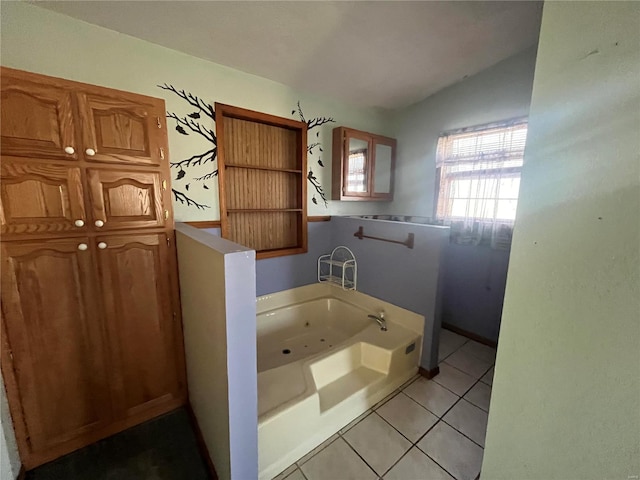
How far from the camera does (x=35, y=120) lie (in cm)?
107

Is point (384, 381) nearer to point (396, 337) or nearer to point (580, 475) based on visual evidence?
point (396, 337)

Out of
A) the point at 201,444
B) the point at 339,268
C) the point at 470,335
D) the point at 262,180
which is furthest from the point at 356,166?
the point at 201,444

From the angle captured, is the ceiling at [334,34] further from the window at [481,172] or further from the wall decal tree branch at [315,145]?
the window at [481,172]

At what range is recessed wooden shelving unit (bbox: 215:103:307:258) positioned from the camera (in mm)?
2037

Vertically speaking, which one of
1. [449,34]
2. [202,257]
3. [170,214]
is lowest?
[202,257]

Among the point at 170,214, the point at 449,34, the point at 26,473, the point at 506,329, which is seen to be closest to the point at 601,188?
the point at 506,329

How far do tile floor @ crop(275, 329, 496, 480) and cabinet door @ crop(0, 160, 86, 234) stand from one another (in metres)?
1.67

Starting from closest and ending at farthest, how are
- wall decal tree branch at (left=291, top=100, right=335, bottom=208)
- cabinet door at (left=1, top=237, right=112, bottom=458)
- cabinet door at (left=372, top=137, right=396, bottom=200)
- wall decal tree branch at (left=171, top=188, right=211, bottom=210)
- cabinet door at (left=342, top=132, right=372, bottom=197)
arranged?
cabinet door at (left=1, top=237, right=112, bottom=458), wall decal tree branch at (left=171, top=188, right=211, bottom=210), wall decal tree branch at (left=291, top=100, right=335, bottom=208), cabinet door at (left=342, top=132, right=372, bottom=197), cabinet door at (left=372, top=137, right=396, bottom=200)

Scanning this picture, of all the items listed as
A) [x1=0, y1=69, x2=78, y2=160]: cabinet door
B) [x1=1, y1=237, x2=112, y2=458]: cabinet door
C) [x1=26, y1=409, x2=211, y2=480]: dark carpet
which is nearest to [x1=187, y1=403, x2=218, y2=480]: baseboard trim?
[x1=26, y1=409, x2=211, y2=480]: dark carpet

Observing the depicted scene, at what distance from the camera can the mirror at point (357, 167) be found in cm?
256

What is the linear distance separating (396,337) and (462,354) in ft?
2.77

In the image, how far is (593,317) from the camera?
533 mm

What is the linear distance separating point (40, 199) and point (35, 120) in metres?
0.34

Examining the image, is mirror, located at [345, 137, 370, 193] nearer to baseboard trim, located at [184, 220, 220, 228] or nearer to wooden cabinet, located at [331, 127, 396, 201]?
wooden cabinet, located at [331, 127, 396, 201]
